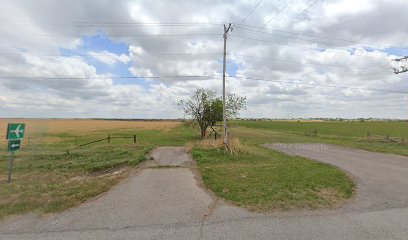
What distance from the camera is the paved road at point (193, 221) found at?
197 inches

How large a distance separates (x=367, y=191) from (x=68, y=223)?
745cm

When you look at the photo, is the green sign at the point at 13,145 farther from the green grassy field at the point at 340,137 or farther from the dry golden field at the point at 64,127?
the green grassy field at the point at 340,137

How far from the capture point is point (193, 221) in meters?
5.64

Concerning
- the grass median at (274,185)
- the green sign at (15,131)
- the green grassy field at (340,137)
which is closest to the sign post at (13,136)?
the green sign at (15,131)

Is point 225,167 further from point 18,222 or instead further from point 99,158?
point 18,222

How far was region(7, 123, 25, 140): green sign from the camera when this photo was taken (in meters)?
9.16

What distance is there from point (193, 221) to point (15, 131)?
7.14m

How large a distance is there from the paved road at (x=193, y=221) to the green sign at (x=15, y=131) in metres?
4.15

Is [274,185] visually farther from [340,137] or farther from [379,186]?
[340,137]

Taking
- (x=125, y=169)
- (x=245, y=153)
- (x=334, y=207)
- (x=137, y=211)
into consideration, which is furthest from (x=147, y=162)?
(x=334, y=207)

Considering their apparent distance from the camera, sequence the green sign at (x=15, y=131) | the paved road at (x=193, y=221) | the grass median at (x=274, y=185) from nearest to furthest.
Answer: the paved road at (x=193, y=221), the grass median at (x=274, y=185), the green sign at (x=15, y=131)

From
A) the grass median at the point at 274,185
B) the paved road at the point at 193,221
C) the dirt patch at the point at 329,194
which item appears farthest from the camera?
the dirt patch at the point at 329,194

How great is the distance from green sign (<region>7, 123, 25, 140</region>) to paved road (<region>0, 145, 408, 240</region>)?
4.15 meters

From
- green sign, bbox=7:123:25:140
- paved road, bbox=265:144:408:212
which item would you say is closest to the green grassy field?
paved road, bbox=265:144:408:212
